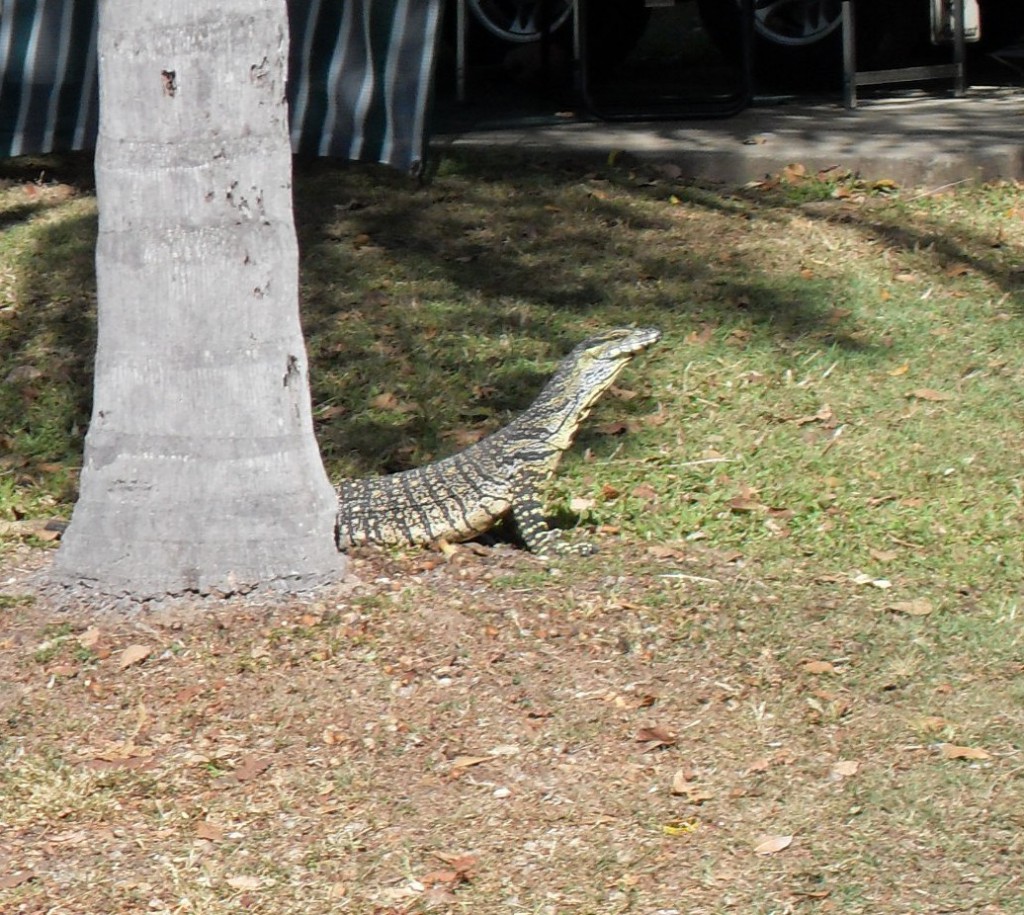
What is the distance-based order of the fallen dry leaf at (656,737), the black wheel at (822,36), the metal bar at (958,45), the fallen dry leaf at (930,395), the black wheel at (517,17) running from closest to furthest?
the fallen dry leaf at (656,737), the fallen dry leaf at (930,395), the metal bar at (958,45), the black wheel at (822,36), the black wheel at (517,17)

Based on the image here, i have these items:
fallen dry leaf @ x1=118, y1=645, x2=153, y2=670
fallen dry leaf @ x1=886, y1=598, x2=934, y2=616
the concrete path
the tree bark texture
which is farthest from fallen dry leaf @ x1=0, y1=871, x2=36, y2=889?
the concrete path

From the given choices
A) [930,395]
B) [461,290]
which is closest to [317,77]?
[461,290]

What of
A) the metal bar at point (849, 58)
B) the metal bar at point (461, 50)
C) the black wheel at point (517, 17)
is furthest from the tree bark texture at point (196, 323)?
the black wheel at point (517, 17)

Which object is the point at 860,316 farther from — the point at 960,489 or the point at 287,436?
the point at 287,436

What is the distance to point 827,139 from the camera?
33.6ft

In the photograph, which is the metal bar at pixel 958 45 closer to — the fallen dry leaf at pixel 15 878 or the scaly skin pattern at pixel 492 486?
the scaly skin pattern at pixel 492 486

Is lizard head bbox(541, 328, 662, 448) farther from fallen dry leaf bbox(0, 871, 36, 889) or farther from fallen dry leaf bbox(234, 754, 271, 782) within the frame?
fallen dry leaf bbox(0, 871, 36, 889)

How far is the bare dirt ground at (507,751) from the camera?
4.00 meters

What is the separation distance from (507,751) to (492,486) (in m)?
1.44

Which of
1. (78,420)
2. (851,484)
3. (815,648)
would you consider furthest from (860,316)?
(78,420)

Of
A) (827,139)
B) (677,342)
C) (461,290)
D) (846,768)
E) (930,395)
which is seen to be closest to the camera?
(846,768)

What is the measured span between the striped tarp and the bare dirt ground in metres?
4.61

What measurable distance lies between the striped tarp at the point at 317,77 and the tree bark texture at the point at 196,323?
452cm

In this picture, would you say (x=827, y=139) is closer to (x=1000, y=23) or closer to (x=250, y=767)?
(x=1000, y=23)
